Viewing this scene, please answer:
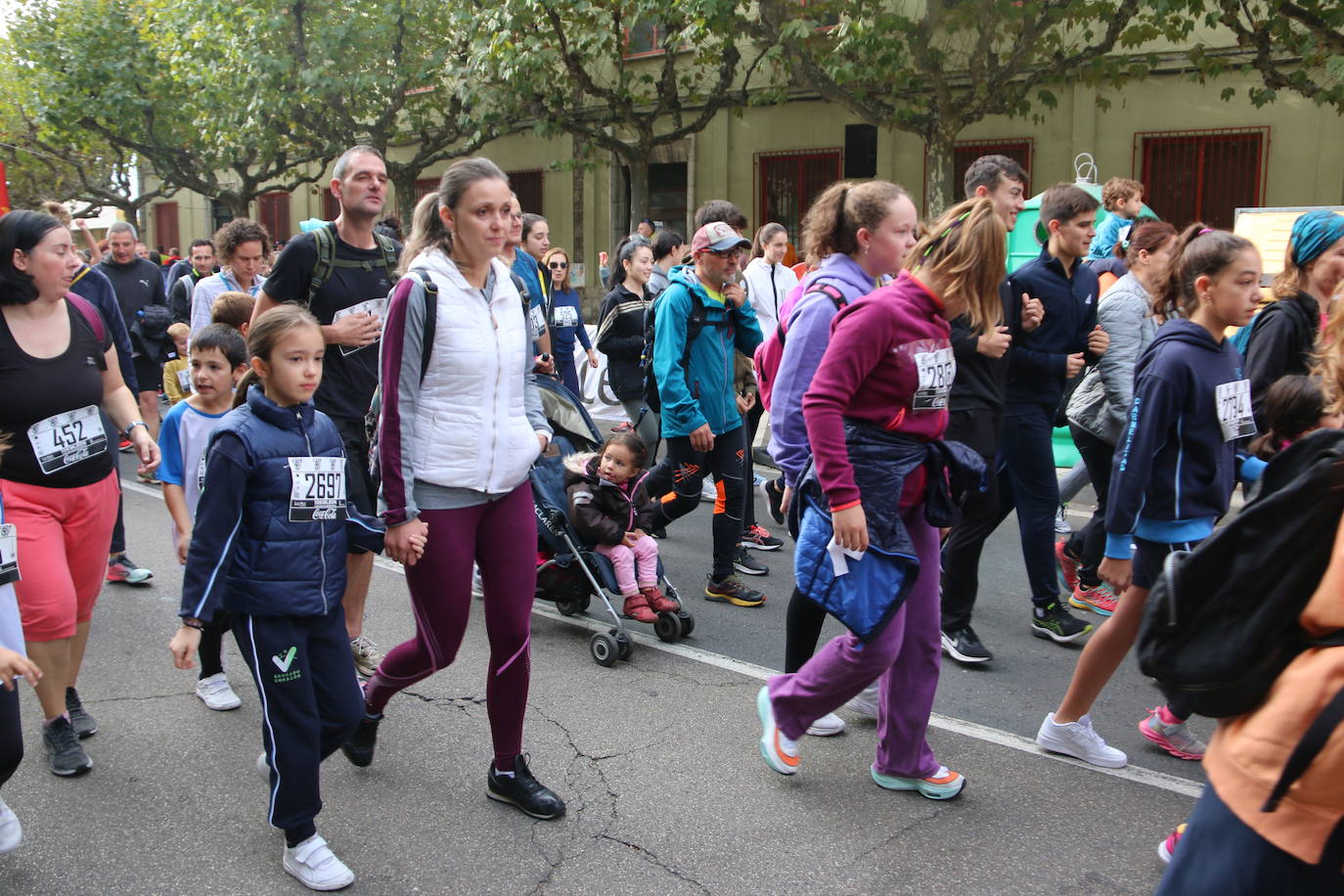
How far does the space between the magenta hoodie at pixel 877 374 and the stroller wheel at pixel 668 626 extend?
2.12m

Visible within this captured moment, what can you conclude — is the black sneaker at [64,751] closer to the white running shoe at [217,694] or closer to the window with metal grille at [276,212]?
the white running shoe at [217,694]

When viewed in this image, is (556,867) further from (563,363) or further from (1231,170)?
(1231,170)

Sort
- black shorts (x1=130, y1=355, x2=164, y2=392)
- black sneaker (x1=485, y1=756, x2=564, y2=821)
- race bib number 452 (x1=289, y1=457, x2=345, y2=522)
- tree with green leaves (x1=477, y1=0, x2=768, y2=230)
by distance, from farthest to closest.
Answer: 1. tree with green leaves (x1=477, y1=0, x2=768, y2=230)
2. black shorts (x1=130, y1=355, x2=164, y2=392)
3. black sneaker (x1=485, y1=756, x2=564, y2=821)
4. race bib number 452 (x1=289, y1=457, x2=345, y2=522)

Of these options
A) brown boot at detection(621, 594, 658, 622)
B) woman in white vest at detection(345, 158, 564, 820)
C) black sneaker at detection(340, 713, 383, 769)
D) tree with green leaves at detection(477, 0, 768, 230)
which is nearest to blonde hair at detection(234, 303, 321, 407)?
woman in white vest at detection(345, 158, 564, 820)

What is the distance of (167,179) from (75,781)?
27921 millimetres

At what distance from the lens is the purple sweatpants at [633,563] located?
5445 mm

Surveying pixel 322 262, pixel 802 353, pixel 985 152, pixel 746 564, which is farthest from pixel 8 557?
pixel 985 152

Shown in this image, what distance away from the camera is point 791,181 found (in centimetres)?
2078

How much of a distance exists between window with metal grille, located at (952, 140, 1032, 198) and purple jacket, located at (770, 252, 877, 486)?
47.6 feet

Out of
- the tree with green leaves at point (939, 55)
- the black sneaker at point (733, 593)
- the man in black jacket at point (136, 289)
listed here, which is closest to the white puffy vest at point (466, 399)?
the black sneaker at point (733, 593)

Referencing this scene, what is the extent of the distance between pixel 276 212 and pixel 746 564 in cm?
3006

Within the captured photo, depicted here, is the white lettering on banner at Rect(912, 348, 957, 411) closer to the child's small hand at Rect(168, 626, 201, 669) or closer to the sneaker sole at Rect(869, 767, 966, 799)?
the sneaker sole at Rect(869, 767, 966, 799)

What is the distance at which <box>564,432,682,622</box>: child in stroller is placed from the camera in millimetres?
5430

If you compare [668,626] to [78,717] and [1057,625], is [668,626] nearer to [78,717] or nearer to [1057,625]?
[1057,625]
